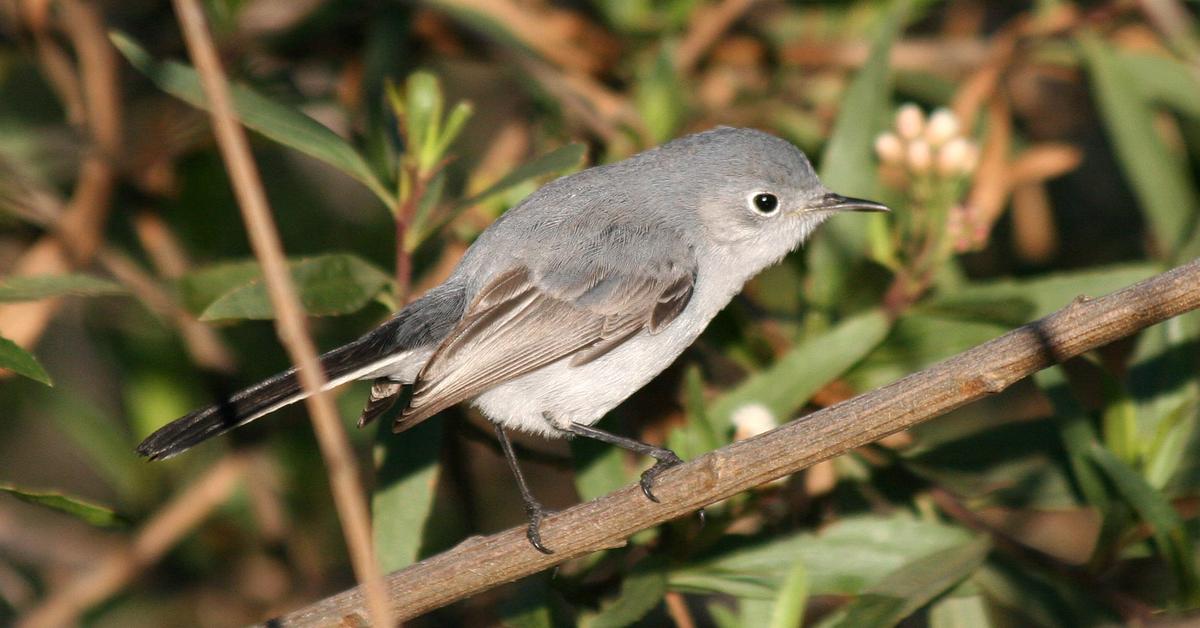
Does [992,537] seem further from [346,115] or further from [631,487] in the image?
[346,115]

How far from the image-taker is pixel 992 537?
2766mm

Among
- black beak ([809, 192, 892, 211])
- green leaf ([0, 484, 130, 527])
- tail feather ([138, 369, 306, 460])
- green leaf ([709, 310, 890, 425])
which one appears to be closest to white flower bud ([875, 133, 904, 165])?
black beak ([809, 192, 892, 211])

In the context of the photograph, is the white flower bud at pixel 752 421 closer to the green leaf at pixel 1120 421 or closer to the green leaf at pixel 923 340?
the green leaf at pixel 923 340

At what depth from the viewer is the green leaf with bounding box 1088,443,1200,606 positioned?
2.41 metres

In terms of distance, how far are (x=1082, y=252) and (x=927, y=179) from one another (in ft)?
5.05

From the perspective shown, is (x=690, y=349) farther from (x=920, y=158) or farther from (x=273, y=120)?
(x=273, y=120)

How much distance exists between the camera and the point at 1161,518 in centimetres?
242

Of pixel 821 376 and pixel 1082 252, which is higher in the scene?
pixel 1082 252

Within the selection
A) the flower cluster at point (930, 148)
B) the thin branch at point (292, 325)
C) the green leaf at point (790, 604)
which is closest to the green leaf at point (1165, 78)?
the flower cluster at point (930, 148)

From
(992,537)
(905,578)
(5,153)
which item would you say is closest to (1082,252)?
(992,537)

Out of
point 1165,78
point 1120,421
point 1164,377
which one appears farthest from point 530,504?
point 1165,78

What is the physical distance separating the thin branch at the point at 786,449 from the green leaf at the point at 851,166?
1.08 metres

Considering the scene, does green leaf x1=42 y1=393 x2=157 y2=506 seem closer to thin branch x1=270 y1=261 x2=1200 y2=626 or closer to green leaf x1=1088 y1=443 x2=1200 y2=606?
thin branch x1=270 y1=261 x2=1200 y2=626

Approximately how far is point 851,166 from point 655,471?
1176 millimetres
